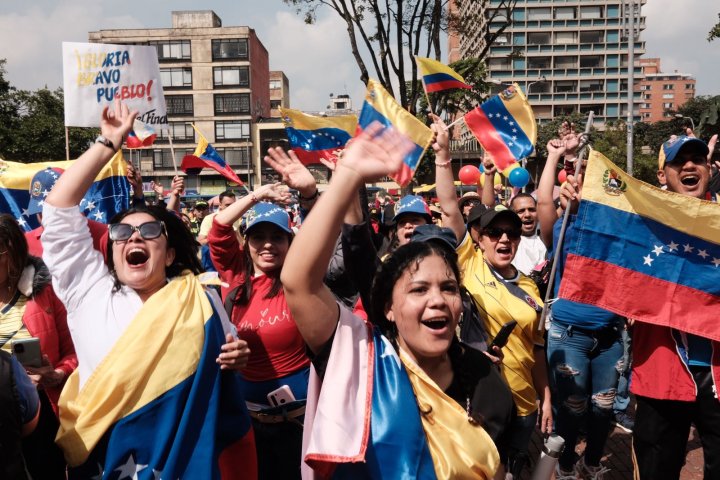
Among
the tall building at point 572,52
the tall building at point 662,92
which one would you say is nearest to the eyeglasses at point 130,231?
the tall building at point 572,52

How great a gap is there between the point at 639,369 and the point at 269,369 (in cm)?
186

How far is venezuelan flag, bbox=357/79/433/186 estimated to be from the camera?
197 inches

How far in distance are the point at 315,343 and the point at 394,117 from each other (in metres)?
3.78

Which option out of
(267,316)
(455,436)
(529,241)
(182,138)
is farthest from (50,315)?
(182,138)

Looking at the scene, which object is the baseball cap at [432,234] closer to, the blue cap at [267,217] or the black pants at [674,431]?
the blue cap at [267,217]

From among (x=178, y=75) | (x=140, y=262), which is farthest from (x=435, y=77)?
(x=178, y=75)

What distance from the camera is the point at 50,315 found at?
2.83m

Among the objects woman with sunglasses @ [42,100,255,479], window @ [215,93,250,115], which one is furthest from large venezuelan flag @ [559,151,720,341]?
window @ [215,93,250,115]

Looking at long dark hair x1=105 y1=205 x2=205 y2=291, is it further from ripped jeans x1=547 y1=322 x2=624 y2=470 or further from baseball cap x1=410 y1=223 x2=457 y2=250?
ripped jeans x1=547 y1=322 x2=624 y2=470

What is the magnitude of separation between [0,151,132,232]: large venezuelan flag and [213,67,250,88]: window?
5147 cm

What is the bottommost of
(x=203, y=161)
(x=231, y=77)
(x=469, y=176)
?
(x=469, y=176)

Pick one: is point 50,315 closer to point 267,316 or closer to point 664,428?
point 267,316

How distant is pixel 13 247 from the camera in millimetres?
2799

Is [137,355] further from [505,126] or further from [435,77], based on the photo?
[435,77]
